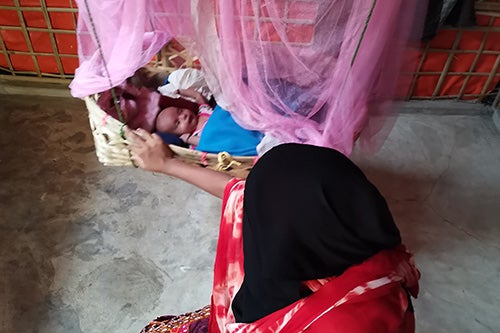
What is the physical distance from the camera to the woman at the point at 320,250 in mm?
672

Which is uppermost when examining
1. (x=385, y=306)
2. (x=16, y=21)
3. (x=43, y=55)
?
(x=385, y=306)

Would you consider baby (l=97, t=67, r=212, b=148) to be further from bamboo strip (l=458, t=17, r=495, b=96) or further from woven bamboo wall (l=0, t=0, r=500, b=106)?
bamboo strip (l=458, t=17, r=495, b=96)

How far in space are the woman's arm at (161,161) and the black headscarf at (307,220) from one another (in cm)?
38

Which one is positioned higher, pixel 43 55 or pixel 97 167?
pixel 43 55

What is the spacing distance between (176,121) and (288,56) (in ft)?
1.85

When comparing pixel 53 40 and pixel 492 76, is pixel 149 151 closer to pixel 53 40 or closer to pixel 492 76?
pixel 53 40

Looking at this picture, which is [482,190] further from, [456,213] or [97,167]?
[97,167]

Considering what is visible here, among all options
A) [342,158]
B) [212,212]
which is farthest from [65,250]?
[342,158]

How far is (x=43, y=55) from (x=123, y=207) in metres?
0.96

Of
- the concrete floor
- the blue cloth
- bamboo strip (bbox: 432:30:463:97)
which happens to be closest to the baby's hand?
the blue cloth

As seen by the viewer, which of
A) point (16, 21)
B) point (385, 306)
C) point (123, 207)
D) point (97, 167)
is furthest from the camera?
point (16, 21)

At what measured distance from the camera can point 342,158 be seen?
731mm

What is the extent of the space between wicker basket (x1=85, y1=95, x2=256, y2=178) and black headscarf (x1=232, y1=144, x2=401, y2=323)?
0.51 metres

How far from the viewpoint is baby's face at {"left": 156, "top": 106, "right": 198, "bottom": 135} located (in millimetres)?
1631
